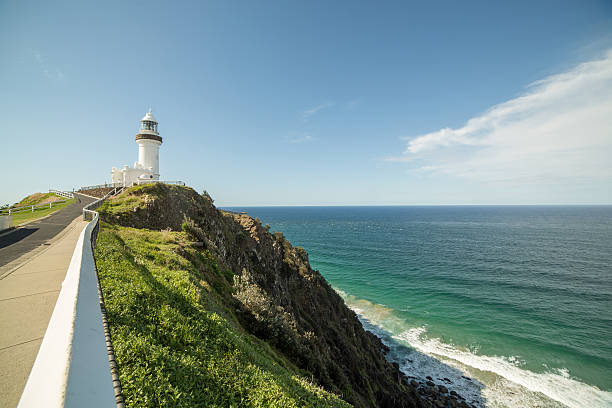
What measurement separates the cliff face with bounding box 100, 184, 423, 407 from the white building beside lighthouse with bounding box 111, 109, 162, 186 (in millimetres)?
11393

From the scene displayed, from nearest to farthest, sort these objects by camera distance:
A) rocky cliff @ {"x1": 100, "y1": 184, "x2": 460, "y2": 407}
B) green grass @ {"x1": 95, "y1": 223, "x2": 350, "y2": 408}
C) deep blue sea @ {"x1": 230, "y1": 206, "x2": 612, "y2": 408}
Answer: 1. green grass @ {"x1": 95, "y1": 223, "x2": 350, "y2": 408}
2. rocky cliff @ {"x1": 100, "y1": 184, "x2": 460, "y2": 407}
3. deep blue sea @ {"x1": 230, "y1": 206, "x2": 612, "y2": 408}

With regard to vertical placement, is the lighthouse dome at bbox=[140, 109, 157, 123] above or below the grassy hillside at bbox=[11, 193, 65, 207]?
above

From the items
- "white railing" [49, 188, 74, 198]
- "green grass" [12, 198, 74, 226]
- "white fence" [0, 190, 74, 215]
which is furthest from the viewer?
"white railing" [49, 188, 74, 198]

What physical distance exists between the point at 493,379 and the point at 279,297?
73.3ft

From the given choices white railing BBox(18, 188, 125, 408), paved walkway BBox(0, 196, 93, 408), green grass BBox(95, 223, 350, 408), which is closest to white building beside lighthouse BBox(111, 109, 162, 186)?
paved walkway BBox(0, 196, 93, 408)

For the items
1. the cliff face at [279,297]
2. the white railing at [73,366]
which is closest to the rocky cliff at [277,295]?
the cliff face at [279,297]

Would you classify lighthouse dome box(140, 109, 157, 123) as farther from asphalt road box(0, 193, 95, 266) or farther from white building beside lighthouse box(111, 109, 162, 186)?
asphalt road box(0, 193, 95, 266)

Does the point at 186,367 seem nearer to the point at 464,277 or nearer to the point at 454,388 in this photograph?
the point at 454,388

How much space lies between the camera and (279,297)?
2120cm

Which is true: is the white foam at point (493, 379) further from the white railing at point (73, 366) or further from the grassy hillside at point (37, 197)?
the grassy hillside at point (37, 197)

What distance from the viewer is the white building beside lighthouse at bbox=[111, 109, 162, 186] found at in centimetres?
3759

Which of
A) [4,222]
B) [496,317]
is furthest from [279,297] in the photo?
[496,317]

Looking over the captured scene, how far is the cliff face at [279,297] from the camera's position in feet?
40.9

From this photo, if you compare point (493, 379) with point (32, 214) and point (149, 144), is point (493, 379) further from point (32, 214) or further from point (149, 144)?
point (149, 144)
